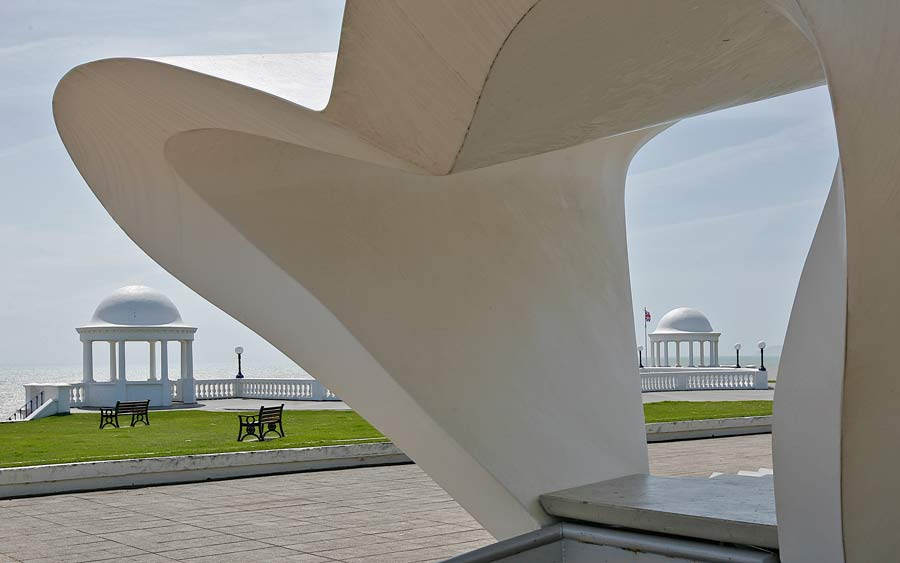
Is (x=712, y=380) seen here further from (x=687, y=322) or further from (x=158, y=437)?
(x=158, y=437)

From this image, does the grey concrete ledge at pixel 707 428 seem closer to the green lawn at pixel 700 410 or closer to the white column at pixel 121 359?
the green lawn at pixel 700 410

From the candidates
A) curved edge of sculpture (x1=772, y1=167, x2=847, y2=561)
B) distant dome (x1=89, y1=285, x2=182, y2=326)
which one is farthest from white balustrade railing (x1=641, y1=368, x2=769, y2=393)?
curved edge of sculpture (x1=772, y1=167, x2=847, y2=561)

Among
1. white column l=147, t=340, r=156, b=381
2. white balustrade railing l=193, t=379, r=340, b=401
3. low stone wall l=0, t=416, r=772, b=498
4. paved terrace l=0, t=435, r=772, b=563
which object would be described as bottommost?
paved terrace l=0, t=435, r=772, b=563

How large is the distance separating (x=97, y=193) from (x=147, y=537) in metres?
5.09

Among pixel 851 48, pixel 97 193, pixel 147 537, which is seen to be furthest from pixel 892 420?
pixel 147 537

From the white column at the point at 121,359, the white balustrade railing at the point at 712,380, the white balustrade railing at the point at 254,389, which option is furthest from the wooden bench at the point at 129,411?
the white balustrade railing at the point at 712,380

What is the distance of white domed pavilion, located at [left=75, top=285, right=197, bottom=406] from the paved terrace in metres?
17.1

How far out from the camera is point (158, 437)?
64.8 feet

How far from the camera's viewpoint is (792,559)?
16.4 feet

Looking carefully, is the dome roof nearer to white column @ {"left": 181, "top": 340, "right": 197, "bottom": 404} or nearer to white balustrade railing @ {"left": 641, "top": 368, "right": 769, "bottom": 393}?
white balustrade railing @ {"left": 641, "top": 368, "right": 769, "bottom": 393}

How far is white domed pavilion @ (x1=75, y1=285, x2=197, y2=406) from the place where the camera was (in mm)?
31266

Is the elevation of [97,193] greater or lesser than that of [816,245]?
greater

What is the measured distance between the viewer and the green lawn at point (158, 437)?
16578mm

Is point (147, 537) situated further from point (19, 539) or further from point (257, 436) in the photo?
point (257, 436)
